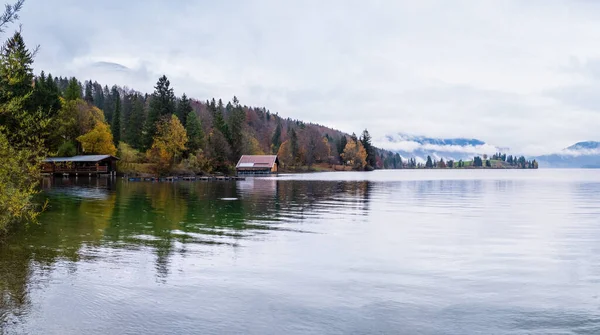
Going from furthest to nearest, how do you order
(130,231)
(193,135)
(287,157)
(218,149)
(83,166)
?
(287,157), (218,149), (193,135), (83,166), (130,231)

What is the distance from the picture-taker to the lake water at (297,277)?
10.8 metres

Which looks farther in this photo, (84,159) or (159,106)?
(159,106)

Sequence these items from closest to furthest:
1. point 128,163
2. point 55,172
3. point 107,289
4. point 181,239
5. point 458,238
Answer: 1. point 107,289
2. point 181,239
3. point 458,238
4. point 55,172
5. point 128,163

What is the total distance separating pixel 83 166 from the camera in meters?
101

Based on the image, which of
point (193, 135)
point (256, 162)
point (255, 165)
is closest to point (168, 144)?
point (193, 135)

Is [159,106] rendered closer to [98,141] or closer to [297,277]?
[98,141]

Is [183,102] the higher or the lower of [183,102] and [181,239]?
the higher

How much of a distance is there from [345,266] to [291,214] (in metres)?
16.4

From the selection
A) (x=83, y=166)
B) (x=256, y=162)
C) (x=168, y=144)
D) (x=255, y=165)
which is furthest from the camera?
(x=256, y=162)

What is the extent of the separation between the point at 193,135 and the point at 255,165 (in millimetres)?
30429

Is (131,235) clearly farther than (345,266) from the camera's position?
Yes

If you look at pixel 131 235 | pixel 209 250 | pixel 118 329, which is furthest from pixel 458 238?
pixel 118 329

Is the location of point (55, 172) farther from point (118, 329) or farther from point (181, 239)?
point (118, 329)

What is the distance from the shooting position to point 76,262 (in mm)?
16422
